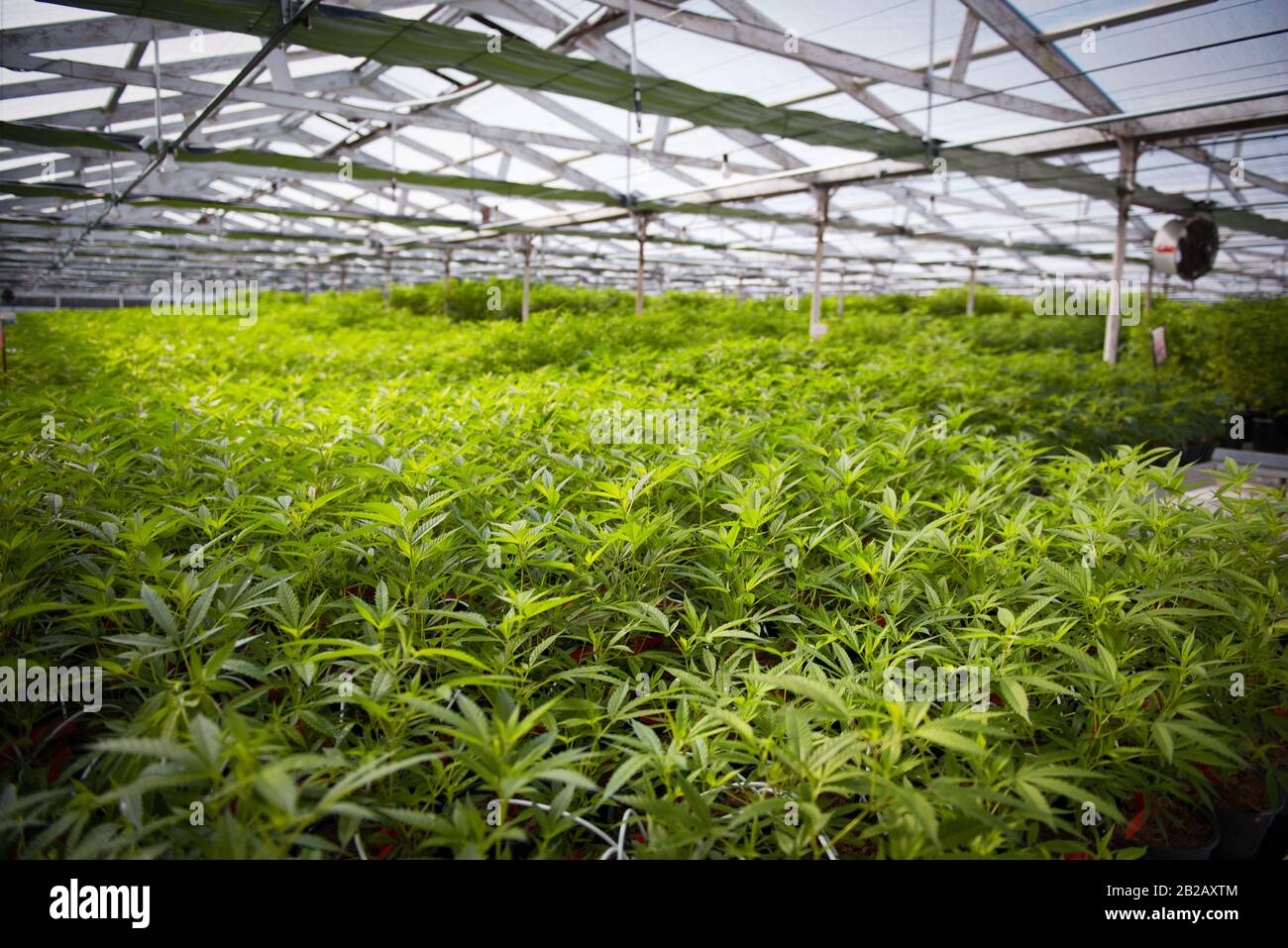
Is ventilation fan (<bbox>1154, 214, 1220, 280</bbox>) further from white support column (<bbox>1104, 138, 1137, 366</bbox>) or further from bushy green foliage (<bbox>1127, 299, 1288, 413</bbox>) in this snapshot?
white support column (<bbox>1104, 138, 1137, 366</bbox>)

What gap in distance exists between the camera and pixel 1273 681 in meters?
1.78

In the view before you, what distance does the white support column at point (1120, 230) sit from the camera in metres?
7.62

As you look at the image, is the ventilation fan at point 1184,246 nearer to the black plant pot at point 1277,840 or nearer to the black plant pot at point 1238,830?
the black plant pot at point 1277,840

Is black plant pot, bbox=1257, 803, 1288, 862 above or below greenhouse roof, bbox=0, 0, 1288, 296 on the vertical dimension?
below

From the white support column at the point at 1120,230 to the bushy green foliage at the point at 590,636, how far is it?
6.01 meters

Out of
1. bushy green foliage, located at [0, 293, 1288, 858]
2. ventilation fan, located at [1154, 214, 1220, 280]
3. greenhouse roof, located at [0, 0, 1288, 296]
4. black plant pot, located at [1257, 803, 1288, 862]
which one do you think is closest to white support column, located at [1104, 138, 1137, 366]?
greenhouse roof, located at [0, 0, 1288, 296]

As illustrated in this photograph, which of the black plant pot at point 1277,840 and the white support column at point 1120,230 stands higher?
the white support column at point 1120,230

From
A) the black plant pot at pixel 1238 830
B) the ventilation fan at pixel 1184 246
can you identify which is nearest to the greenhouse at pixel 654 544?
the black plant pot at pixel 1238 830

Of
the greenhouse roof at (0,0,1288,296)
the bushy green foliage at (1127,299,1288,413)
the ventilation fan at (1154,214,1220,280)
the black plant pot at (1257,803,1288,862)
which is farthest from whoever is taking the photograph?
the ventilation fan at (1154,214,1220,280)

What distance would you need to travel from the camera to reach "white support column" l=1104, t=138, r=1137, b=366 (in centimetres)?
762

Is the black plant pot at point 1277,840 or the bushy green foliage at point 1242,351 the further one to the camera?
the bushy green foliage at point 1242,351

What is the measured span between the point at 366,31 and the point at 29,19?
7.79ft

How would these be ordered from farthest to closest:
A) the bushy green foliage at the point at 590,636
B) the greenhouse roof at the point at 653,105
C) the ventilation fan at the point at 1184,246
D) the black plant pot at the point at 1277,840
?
1. the ventilation fan at the point at 1184,246
2. the greenhouse roof at the point at 653,105
3. the black plant pot at the point at 1277,840
4. the bushy green foliage at the point at 590,636
